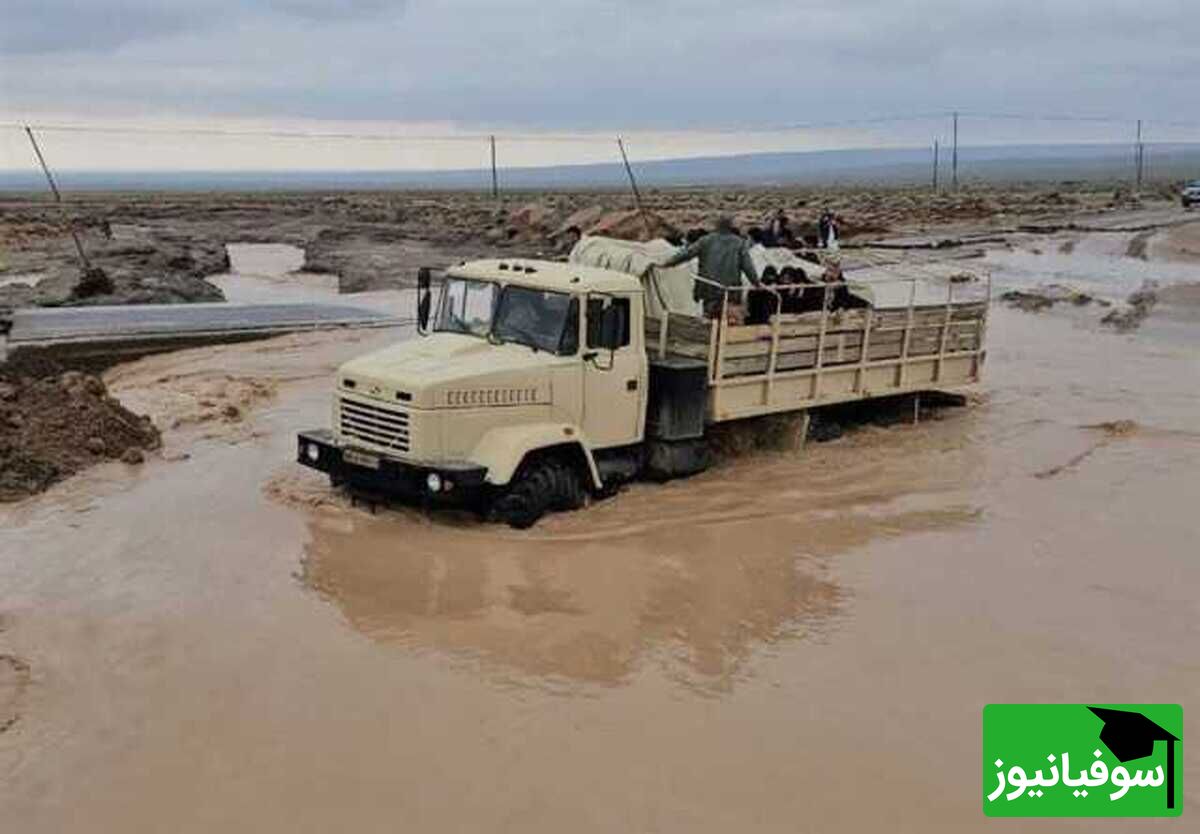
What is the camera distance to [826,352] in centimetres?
1257

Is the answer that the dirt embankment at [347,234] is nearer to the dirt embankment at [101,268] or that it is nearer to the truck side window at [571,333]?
the dirt embankment at [101,268]

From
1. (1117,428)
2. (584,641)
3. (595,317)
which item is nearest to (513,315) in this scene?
(595,317)

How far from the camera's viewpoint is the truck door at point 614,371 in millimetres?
10203

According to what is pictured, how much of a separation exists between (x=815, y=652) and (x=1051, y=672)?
1.36 metres

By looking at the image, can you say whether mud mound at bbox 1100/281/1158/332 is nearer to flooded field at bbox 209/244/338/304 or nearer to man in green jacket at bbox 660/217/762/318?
man in green jacket at bbox 660/217/762/318

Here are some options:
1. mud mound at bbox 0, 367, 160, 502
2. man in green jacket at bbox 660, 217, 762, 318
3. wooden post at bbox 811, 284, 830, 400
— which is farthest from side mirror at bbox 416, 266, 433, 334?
wooden post at bbox 811, 284, 830, 400

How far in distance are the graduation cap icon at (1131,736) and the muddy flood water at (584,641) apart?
Result: 20cm

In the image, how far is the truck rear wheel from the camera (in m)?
9.74

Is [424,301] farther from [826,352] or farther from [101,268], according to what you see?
[101,268]

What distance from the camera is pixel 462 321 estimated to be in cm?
1054

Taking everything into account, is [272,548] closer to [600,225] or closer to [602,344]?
[602,344]

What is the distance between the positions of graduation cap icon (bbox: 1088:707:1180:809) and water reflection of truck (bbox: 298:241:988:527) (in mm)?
4443

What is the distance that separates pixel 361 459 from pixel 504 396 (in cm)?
118

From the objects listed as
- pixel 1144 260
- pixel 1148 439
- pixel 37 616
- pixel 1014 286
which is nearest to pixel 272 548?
pixel 37 616
